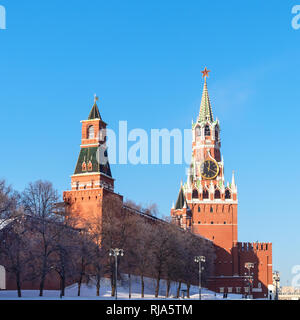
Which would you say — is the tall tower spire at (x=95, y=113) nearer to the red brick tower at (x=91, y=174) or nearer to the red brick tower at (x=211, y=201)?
the red brick tower at (x=91, y=174)

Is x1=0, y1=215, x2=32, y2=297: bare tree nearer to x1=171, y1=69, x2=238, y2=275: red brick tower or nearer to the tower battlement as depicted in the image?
x1=171, y1=69, x2=238, y2=275: red brick tower

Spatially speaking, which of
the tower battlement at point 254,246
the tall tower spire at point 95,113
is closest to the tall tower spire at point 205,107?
the tower battlement at point 254,246

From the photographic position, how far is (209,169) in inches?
5733

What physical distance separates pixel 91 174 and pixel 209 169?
56367 millimetres

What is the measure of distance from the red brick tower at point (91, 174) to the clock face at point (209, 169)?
50.6 m

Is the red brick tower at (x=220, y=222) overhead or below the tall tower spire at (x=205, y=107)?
below

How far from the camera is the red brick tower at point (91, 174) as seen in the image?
9238 centimetres

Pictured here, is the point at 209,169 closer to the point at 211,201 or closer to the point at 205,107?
the point at 211,201

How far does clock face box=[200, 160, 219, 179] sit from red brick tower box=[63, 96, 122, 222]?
5058 cm

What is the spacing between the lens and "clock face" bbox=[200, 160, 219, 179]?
14519 centimetres

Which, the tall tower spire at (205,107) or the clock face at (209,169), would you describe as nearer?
the clock face at (209,169)

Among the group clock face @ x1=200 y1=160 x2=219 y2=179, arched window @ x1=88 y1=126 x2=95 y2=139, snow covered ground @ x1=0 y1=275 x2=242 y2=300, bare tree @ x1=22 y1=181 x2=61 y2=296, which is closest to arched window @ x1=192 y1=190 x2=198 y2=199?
clock face @ x1=200 y1=160 x2=219 y2=179
